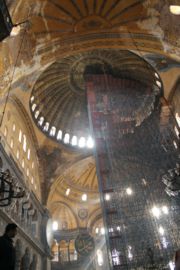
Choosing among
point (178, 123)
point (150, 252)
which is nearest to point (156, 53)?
point (178, 123)

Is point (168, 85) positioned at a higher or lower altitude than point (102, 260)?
higher

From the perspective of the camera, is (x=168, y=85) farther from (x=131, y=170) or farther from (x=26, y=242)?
(x=26, y=242)

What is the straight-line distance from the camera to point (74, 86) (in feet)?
58.0

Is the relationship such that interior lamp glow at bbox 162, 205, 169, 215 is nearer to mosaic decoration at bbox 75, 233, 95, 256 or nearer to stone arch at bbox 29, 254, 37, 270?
stone arch at bbox 29, 254, 37, 270

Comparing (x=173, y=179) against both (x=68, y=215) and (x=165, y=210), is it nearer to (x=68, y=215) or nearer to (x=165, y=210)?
(x=165, y=210)

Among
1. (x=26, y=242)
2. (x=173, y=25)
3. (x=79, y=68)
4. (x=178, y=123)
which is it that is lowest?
(x=26, y=242)

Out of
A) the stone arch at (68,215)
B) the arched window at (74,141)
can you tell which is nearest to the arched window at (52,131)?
the arched window at (74,141)

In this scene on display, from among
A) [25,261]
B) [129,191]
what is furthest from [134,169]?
[25,261]

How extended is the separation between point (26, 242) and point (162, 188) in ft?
26.7

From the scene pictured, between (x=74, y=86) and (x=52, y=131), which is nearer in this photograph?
(x=74, y=86)

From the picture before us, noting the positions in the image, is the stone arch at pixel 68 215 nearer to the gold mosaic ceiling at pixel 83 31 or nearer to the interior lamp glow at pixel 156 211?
the interior lamp glow at pixel 156 211

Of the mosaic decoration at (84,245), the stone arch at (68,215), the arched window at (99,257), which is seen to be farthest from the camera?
the stone arch at (68,215)

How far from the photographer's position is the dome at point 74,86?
49.5 feet

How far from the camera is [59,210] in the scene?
76.4 ft
